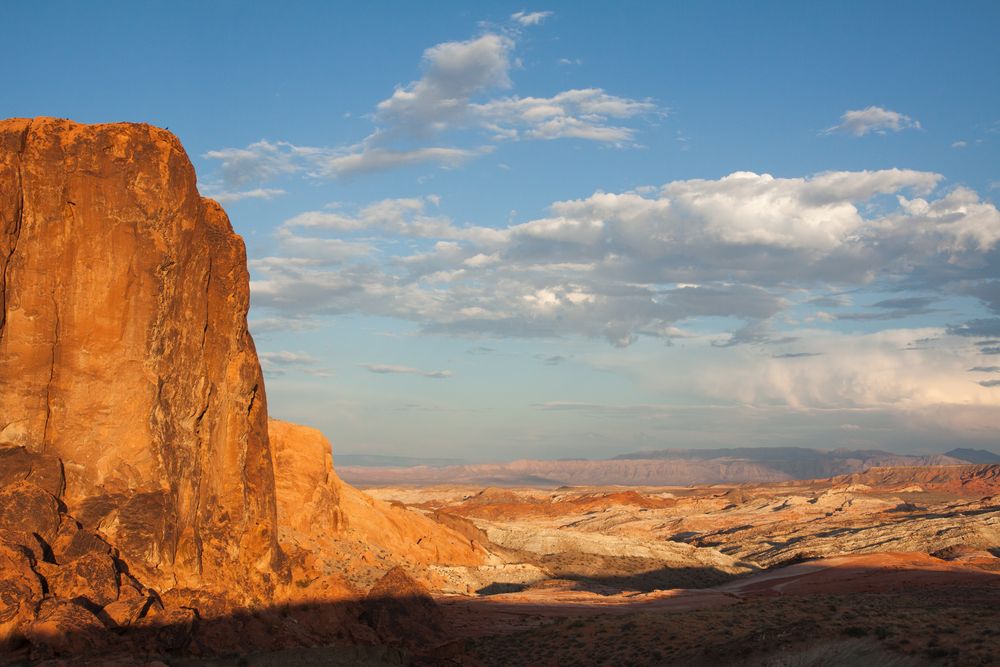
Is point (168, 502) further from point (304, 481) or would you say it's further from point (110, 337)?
point (304, 481)

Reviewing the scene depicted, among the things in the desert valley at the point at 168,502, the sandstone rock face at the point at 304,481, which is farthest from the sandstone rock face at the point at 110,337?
the sandstone rock face at the point at 304,481

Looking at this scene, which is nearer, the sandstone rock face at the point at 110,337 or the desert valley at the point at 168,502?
the desert valley at the point at 168,502

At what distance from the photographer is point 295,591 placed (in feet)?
80.4

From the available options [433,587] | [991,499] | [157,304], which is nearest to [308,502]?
[433,587]

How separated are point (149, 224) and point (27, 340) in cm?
382

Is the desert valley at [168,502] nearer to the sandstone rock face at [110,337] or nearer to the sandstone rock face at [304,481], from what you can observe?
the sandstone rock face at [110,337]

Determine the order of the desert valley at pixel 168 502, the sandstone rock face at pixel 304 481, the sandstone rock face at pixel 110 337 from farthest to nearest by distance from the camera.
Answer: the sandstone rock face at pixel 304 481 → the sandstone rock face at pixel 110 337 → the desert valley at pixel 168 502

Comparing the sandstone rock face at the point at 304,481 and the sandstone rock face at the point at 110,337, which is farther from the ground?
the sandstone rock face at the point at 110,337

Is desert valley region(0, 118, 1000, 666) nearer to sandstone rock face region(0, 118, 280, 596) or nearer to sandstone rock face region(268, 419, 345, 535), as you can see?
sandstone rock face region(0, 118, 280, 596)

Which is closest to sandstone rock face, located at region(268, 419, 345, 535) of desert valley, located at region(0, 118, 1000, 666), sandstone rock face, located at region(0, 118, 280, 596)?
desert valley, located at region(0, 118, 1000, 666)

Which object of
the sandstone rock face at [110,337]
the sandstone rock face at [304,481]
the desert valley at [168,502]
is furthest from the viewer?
the sandstone rock face at [304,481]

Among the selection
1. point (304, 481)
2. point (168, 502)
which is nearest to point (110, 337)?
point (168, 502)

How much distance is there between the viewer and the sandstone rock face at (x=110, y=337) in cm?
1947

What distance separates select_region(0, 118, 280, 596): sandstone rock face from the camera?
766 inches
